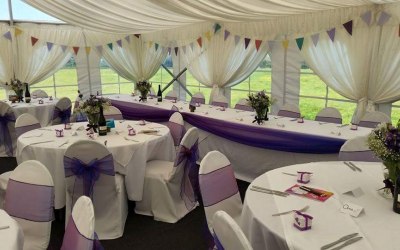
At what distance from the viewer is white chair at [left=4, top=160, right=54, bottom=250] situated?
219cm

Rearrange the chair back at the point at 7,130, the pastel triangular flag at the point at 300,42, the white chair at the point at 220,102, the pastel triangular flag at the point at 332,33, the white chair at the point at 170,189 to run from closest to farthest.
Result: the white chair at the point at 170,189
the pastel triangular flag at the point at 332,33
the chair back at the point at 7,130
the pastel triangular flag at the point at 300,42
the white chair at the point at 220,102

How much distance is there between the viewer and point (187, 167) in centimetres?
345

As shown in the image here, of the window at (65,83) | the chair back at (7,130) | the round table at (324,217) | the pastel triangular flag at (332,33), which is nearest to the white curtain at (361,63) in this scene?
the pastel triangular flag at (332,33)

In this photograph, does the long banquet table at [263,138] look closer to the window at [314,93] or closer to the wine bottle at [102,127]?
the window at [314,93]

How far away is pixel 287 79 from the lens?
19.9 ft

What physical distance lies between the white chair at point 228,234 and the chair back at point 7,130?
5067 mm

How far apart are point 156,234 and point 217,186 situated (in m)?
1.16

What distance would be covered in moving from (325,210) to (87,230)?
4.23ft

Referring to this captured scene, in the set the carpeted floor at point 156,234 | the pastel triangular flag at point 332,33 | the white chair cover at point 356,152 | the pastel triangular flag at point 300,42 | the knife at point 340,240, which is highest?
the pastel triangular flag at point 332,33

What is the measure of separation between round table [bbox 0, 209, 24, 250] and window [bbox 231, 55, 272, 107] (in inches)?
221

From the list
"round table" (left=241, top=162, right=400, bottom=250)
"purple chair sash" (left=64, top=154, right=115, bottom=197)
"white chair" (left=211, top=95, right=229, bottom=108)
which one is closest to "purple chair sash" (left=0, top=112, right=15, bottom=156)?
"purple chair sash" (left=64, top=154, right=115, bottom=197)

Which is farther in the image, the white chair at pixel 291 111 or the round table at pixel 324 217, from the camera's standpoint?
the white chair at pixel 291 111

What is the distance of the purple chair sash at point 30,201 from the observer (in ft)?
7.18

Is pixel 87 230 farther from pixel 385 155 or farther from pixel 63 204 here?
pixel 63 204
